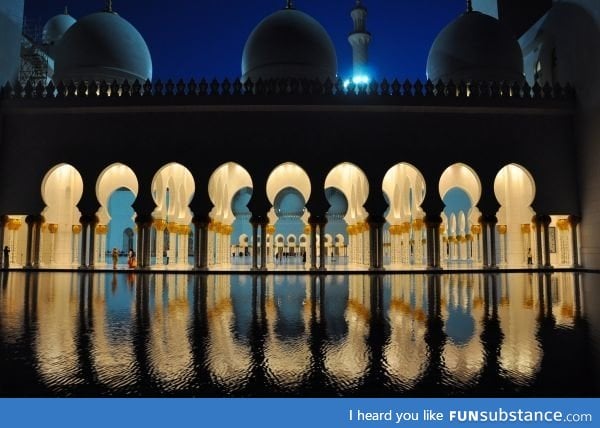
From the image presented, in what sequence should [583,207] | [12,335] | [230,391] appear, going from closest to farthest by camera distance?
[230,391] → [12,335] → [583,207]

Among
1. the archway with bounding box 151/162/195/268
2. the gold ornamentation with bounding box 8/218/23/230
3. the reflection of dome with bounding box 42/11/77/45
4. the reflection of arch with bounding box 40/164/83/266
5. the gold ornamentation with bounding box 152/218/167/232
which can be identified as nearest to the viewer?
the gold ornamentation with bounding box 8/218/23/230

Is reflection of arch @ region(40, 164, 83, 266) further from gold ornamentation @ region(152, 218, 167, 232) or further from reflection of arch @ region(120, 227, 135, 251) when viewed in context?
reflection of arch @ region(120, 227, 135, 251)

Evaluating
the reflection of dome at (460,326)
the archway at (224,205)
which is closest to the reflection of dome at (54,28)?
the archway at (224,205)

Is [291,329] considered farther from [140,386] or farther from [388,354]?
[140,386]

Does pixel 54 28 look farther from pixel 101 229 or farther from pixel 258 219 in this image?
pixel 258 219

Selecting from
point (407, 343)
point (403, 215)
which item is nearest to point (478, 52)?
point (403, 215)

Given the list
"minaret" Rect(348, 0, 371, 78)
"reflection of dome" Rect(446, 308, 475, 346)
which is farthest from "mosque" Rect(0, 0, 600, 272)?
"minaret" Rect(348, 0, 371, 78)

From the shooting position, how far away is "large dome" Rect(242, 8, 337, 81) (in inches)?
472

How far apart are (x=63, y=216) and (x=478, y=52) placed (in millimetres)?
11019

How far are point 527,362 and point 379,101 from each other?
8469 millimetres

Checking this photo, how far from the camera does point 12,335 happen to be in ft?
9.31

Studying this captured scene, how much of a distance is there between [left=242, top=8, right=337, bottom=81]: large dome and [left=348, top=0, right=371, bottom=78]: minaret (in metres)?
9.12

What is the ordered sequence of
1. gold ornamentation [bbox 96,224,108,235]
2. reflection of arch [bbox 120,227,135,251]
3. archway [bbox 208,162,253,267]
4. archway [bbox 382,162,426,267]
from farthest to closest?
reflection of arch [bbox 120,227,135,251]
archway [bbox 382,162,426,267]
archway [bbox 208,162,253,267]
gold ornamentation [bbox 96,224,108,235]
